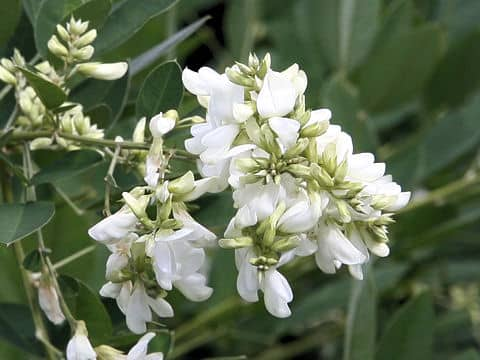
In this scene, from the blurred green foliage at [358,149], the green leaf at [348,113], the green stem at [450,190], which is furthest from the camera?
the green stem at [450,190]

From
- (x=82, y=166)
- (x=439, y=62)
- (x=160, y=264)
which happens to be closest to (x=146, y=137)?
(x=82, y=166)

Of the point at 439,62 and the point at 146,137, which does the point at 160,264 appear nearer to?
the point at 146,137

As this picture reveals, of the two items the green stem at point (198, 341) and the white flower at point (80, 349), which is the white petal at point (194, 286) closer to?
the white flower at point (80, 349)

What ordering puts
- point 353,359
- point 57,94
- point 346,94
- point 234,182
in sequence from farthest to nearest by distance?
point 346,94, point 353,359, point 57,94, point 234,182

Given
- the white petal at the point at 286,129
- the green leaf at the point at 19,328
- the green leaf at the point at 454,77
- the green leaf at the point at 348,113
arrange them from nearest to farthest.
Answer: the white petal at the point at 286,129 → the green leaf at the point at 19,328 → the green leaf at the point at 348,113 → the green leaf at the point at 454,77

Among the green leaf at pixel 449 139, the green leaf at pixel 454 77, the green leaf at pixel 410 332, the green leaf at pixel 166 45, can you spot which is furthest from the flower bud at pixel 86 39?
the green leaf at pixel 454 77

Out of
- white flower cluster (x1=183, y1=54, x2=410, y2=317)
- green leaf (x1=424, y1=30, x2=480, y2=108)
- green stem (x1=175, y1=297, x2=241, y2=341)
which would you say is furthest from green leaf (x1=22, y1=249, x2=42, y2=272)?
green leaf (x1=424, y1=30, x2=480, y2=108)

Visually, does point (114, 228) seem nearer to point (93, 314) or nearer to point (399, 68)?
point (93, 314)
